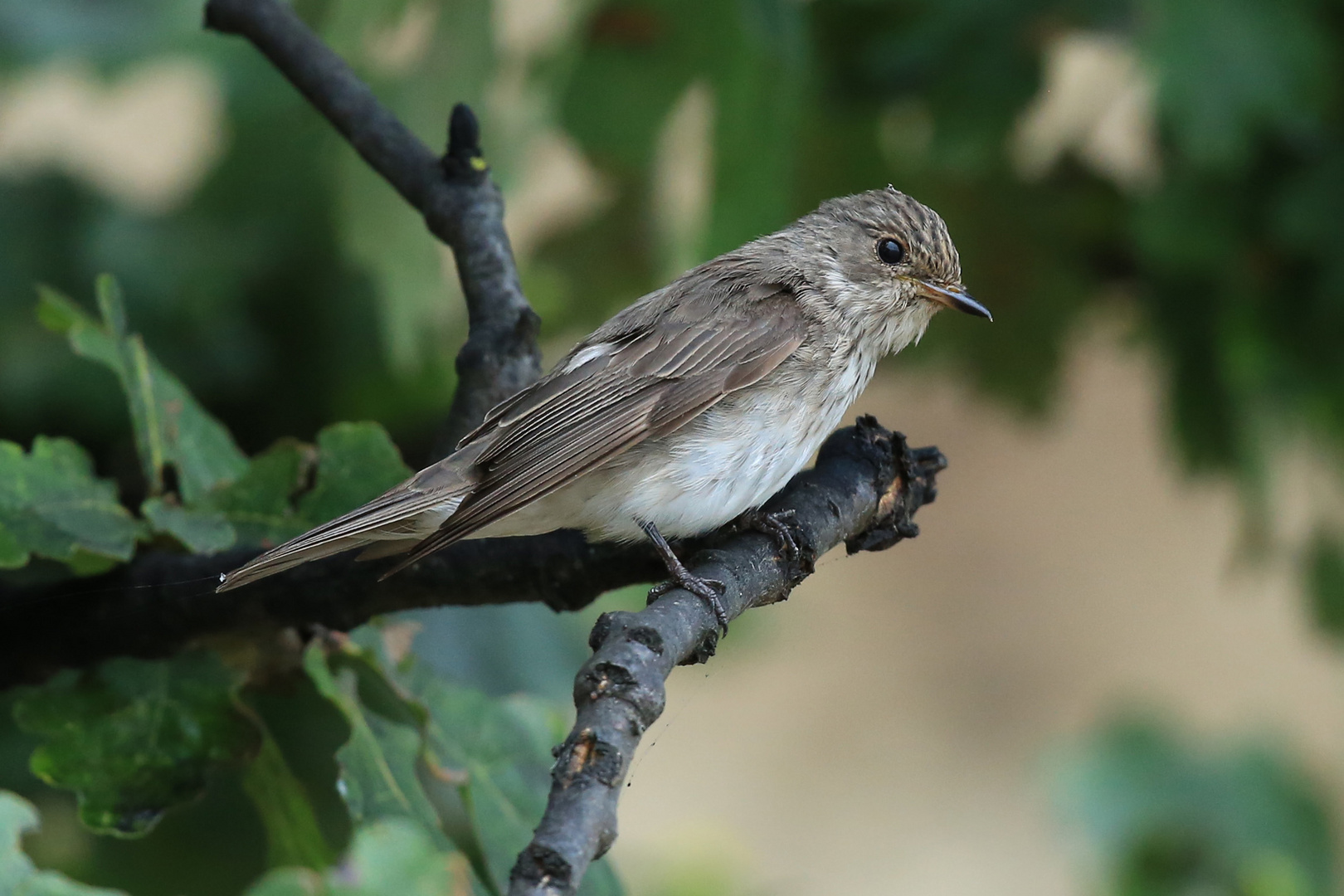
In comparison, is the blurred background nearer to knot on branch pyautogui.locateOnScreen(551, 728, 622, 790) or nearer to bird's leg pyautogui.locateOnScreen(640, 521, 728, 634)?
bird's leg pyautogui.locateOnScreen(640, 521, 728, 634)

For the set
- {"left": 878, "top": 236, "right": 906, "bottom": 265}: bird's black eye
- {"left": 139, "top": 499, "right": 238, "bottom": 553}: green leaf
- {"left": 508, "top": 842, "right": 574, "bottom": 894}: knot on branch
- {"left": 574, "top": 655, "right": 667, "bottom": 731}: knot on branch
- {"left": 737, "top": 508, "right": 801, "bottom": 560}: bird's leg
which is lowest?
{"left": 508, "top": 842, "right": 574, "bottom": 894}: knot on branch

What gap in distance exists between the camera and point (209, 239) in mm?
3574

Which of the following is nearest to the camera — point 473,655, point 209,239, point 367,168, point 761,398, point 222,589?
point 222,589

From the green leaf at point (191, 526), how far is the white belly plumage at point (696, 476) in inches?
20.1

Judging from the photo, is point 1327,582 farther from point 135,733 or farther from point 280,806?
point 135,733

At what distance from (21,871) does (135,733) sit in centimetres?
84

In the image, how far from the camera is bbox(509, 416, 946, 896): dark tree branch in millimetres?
1419

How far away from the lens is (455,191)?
2.58 meters

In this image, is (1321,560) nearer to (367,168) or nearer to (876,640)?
(367,168)

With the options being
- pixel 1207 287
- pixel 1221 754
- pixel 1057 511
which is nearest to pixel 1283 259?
pixel 1207 287

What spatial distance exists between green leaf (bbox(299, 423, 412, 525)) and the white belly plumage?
25cm

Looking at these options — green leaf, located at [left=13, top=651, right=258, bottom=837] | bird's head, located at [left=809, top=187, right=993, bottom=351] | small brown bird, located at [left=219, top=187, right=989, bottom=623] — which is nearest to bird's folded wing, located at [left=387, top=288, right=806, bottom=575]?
small brown bird, located at [left=219, top=187, right=989, bottom=623]

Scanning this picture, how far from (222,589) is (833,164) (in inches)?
90.1

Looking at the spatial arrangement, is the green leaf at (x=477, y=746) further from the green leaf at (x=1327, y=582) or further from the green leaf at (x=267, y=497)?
the green leaf at (x=1327, y=582)
